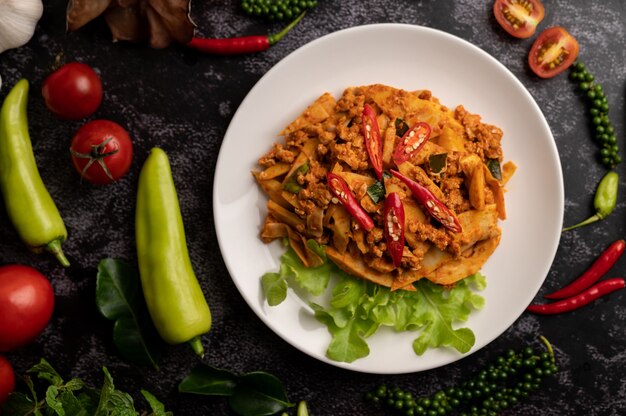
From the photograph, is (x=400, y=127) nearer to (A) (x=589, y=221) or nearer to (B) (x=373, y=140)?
(B) (x=373, y=140)

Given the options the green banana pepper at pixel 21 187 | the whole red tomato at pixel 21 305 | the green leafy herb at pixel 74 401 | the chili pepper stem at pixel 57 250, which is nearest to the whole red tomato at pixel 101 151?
the green banana pepper at pixel 21 187

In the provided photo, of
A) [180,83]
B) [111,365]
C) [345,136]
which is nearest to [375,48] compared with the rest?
[345,136]

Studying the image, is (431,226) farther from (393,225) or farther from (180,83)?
(180,83)

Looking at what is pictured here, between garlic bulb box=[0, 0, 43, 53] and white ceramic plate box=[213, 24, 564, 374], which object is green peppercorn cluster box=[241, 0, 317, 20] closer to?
white ceramic plate box=[213, 24, 564, 374]

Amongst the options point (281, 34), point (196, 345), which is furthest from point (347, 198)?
point (196, 345)

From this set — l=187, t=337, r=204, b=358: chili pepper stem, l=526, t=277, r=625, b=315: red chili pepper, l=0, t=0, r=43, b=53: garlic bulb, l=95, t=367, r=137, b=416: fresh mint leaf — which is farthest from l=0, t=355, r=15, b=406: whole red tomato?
l=526, t=277, r=625, b=315: red chili pepper

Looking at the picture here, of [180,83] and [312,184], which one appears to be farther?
[180,83]
